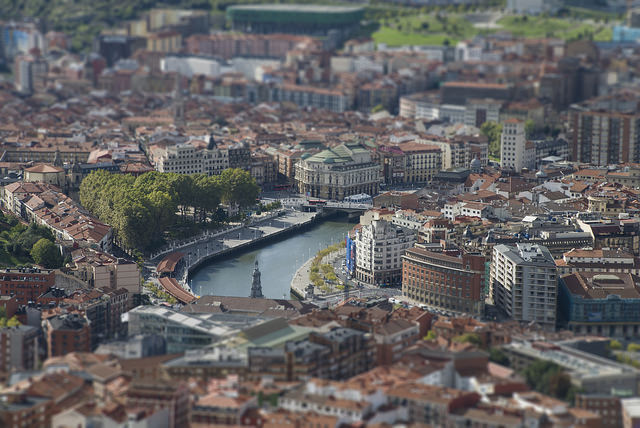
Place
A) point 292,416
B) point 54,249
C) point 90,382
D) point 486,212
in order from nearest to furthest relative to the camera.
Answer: point 292,416, point 90,382, point 54,249, point 486,212

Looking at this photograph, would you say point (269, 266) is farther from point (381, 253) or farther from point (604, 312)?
point (604, 312)

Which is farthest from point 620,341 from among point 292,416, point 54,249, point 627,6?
point 627,6

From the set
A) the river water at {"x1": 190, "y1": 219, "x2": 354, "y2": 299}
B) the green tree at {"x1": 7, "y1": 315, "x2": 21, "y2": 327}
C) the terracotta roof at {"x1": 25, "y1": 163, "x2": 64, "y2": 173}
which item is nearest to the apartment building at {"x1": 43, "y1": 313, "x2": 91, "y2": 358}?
the green tree at {"x1": 7, "y1": 315, "x2": 21, "y2": 327}

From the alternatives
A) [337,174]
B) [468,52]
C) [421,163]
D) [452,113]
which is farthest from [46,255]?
[468,52]

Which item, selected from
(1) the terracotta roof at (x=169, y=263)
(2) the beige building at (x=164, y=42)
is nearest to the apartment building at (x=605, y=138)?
(1) the terracotta roof at (x=169, y=263)

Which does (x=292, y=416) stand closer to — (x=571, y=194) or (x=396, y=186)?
(x=571, y=194)
